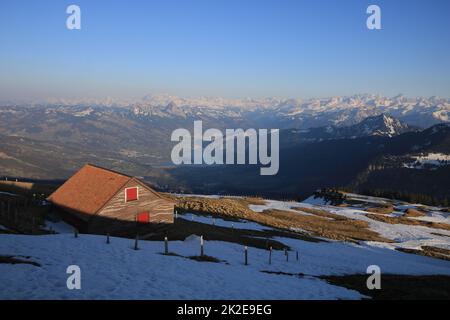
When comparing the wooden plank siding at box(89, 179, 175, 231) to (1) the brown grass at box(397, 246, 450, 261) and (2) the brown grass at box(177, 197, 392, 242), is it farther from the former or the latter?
(1) the brown grass at box(397, 246, 450, 261)

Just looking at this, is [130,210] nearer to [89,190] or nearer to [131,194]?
[131,194]

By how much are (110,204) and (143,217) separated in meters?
4.68

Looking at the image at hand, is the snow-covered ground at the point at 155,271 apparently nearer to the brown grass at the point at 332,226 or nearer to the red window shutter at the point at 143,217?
the red window shutter at the point at 143,217

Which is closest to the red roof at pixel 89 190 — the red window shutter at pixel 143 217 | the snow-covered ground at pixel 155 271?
the snow-covered ground at pixel 155 271

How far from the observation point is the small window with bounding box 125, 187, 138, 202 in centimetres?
4340

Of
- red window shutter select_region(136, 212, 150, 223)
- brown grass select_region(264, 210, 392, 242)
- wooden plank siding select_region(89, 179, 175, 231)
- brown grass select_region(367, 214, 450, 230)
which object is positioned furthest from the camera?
brown grass select_region(367, 214, 450, 230)

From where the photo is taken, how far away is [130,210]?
43.7 m

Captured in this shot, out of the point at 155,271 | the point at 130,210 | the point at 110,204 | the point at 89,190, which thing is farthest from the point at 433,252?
the point at 155,271

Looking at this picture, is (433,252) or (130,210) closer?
(130,210)

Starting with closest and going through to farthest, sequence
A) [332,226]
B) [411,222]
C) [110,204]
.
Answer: [110,204]
[332,226]
[411,222]

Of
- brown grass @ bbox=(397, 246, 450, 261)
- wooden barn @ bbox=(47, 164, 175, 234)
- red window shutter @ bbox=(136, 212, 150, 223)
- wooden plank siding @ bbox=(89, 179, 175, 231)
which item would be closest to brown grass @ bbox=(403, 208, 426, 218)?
brown grass @ bbox=(397, 246, 450, 261)

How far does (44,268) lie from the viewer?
20156mm

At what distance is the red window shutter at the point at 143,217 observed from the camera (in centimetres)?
4441
